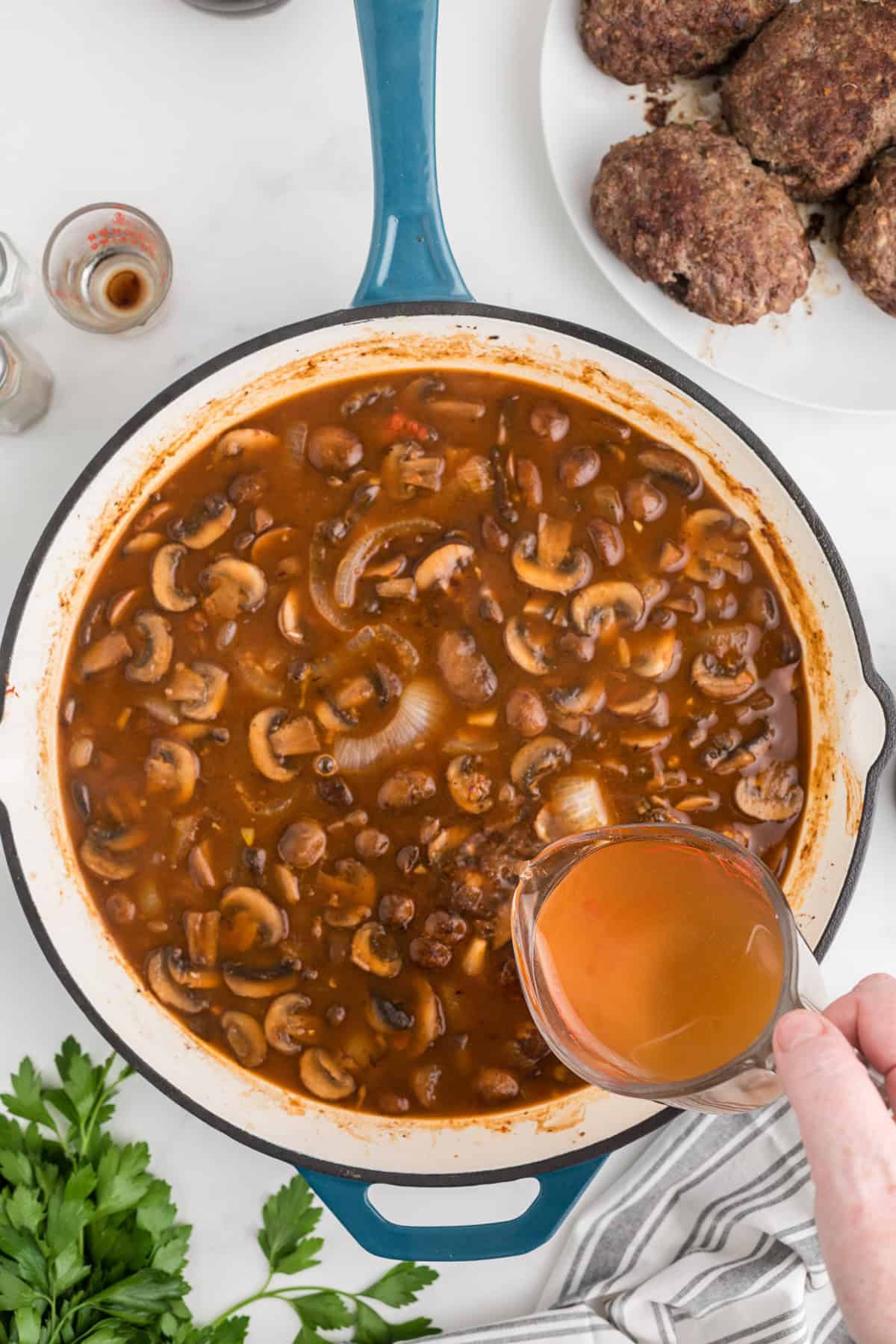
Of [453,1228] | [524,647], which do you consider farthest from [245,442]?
[453,1228]

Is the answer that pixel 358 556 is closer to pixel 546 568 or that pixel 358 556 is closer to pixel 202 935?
pixel 546 568

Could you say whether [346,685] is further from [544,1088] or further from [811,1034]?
[811,1034]

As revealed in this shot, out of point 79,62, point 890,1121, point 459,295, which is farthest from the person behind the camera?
point 79,62

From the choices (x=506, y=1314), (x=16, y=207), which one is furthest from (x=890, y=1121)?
(x=16, y=207)

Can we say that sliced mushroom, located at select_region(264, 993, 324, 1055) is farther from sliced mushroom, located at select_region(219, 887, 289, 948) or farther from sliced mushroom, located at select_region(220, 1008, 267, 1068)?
sliced mushroom, located at select_region(219, 887, 289, 948)

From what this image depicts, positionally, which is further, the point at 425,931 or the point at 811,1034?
the point at 425,931

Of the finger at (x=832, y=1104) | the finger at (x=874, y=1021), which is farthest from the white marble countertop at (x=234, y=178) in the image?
the finger at (x=832, y=1104)
